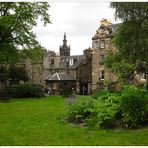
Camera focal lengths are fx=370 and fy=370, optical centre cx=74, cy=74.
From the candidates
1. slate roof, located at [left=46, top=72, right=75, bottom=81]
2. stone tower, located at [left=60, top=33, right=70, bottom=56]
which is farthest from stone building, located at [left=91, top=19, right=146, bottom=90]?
stone tower, located at [left=60, top=33, right=70, bottom=56]

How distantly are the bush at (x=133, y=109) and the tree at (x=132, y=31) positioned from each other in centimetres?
2535

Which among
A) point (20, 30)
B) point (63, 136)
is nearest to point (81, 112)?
point (63, 136)

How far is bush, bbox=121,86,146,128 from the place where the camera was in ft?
52.6

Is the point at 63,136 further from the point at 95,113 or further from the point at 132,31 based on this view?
the point at 132,31

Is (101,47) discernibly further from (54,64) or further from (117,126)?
(117,126)

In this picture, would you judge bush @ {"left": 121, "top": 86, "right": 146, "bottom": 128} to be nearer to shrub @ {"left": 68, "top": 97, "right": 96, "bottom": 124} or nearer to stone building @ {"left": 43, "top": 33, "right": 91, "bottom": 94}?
shrub @ {"left": 68, "top": 97, "right": 96, "bottom": 124}

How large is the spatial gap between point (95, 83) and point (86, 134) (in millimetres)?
56111

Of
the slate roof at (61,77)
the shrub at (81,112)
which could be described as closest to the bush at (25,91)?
the slate roof at (61,77)

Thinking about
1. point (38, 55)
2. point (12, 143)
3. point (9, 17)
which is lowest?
point (12, 143)

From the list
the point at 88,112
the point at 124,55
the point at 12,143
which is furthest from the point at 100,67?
the point at 12,143

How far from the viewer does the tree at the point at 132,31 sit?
137ft

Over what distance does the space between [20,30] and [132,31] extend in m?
12.7

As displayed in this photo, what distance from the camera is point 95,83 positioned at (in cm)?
7069

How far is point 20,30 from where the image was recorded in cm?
4075
